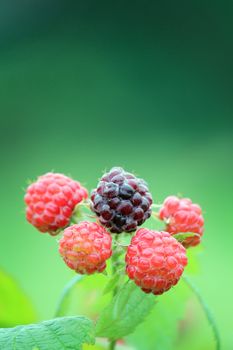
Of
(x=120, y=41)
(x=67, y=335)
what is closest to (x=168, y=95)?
(x=120, y=41)

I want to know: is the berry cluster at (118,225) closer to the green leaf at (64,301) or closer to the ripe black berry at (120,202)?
the ripe black berry at (120,202)

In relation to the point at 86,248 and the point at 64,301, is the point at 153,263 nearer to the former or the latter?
the point at 86,248

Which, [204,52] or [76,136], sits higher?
[204,52]

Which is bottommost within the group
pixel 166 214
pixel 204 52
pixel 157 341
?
pixel 157 341

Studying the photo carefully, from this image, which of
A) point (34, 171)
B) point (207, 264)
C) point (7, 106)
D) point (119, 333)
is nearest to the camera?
point (119, 333)

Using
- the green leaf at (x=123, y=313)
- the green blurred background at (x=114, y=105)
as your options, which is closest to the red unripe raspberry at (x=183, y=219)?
the green leaf at (x=123, y=313)

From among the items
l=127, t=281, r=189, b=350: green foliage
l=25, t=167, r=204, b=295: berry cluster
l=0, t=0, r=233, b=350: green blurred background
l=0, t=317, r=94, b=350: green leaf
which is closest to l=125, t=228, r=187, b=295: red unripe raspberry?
l=25, t=167, r=204, b=295: berry cluster

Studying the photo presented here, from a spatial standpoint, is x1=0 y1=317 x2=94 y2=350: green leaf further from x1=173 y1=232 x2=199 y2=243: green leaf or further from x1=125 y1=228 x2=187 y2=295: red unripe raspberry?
x1=173 y1=232 x2=199 y2=243: green leaf

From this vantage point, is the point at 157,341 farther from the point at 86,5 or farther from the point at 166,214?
the point at 86,5
